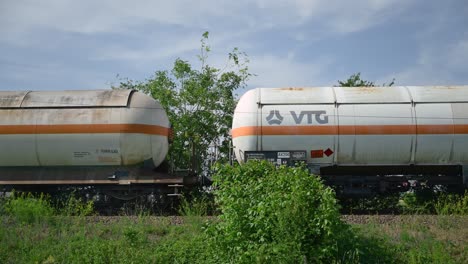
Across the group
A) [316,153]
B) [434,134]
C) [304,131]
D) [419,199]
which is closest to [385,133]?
[434,134]

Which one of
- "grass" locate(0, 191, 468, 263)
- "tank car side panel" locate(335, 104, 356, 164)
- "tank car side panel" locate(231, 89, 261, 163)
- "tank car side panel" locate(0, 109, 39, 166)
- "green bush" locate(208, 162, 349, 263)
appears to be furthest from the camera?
"tank car side panel" locate(0, 109, 39, 166)

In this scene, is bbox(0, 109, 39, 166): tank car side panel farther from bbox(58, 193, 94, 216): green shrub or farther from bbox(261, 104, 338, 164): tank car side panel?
bbox(261, 104, 338, 164): tank car side panel

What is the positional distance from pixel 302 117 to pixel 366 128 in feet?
6.11

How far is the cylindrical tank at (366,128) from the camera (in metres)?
12.6

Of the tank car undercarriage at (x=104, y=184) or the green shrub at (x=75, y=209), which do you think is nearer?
the green shrub at (x=75, y=209)

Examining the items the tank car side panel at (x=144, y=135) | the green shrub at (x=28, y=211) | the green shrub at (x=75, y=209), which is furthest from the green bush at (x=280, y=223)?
the tank car side panel at (x=144, y=135)

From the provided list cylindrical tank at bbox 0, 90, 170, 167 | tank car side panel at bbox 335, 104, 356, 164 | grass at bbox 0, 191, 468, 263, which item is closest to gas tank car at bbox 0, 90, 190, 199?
cylindrical tank at bbox 0, 90, 170, 167

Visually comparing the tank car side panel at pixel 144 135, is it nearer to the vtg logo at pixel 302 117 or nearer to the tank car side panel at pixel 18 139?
the tank car side panel at pixel 18 139

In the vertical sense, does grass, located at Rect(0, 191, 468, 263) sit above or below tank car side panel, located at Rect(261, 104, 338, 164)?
below

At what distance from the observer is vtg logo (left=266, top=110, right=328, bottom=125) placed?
1273 centimetres

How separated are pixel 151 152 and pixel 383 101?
7131 millimetres

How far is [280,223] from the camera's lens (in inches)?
246

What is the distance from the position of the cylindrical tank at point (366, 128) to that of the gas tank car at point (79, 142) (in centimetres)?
310

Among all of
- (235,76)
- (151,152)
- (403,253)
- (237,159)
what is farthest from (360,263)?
(235,76)
